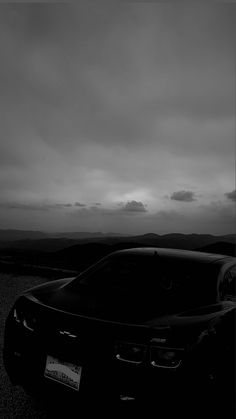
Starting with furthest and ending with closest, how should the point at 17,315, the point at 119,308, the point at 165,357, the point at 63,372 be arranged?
1. the point at 17,315
2. the point at 119,308
3. the point at 63,372
4. the point at 165,357

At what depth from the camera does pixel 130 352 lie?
234 centimetres

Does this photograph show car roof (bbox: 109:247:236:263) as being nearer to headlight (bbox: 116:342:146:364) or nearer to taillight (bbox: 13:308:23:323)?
taillight (bbox: 13:308:23:323)

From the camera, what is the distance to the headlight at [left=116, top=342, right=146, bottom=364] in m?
2.32

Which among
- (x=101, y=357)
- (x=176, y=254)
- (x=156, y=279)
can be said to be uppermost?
(x=176, y=254)

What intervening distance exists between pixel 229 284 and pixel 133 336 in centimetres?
159

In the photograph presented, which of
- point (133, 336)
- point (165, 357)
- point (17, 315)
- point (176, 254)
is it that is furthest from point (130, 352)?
point (176, 254)

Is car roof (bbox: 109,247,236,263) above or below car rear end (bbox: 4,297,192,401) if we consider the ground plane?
above

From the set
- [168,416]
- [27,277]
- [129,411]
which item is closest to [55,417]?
[129,411]

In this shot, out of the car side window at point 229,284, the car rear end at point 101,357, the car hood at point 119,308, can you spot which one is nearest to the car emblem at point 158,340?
the car rear end at point 101,357

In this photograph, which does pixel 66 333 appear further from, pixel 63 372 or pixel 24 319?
pixel 24 319

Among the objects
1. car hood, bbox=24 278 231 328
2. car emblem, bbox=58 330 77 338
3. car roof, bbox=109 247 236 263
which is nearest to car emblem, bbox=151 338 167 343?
car hood, bbox=24 278 231 328

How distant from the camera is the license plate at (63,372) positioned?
8.02 ft

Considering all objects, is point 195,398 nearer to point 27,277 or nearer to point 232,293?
point 232,293

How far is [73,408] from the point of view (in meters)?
2.46
